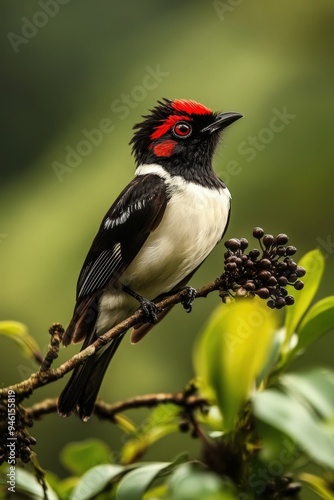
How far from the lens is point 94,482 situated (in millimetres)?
1153

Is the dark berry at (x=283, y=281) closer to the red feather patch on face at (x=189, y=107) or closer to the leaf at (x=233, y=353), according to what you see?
the leaf at (x=233, y=353)

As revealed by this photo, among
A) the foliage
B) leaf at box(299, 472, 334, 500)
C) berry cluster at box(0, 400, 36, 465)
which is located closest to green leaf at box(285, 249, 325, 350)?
the foliage

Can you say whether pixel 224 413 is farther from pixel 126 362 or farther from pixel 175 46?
pixel 175 46

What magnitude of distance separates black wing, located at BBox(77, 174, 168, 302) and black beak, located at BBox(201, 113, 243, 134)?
0.17 metres

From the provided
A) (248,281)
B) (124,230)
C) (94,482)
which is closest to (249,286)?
(248,281)

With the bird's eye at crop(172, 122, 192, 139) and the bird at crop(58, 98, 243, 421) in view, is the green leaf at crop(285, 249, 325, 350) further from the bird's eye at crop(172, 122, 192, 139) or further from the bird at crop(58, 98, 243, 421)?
the bird's eye at crop(172, 122, 192, 139)

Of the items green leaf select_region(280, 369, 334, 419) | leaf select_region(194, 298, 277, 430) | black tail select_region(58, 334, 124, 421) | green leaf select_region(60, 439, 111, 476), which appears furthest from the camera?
black tail select_region(58, 334, 124, 421)

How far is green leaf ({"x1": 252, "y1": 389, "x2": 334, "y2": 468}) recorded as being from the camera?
2.86ft

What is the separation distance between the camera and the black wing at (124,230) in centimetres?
172

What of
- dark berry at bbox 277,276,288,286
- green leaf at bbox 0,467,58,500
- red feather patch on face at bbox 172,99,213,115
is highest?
red feather patch on face at bbox 172,99,213,115

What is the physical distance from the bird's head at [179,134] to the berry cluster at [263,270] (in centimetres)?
66

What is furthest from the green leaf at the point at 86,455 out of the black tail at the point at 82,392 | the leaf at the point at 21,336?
the leaf at the point at 21,336

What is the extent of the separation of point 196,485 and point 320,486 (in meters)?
0.40

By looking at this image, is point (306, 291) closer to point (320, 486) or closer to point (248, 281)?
point (248, 281)
